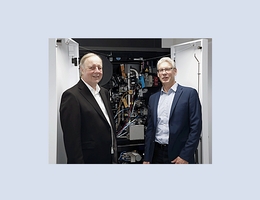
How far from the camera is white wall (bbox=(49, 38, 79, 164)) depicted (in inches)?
64.2

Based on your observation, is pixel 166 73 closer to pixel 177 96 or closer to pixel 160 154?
pixel 177 96

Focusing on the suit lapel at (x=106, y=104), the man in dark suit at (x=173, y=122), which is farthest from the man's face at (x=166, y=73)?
the suit lapel at (x=106, y=104)

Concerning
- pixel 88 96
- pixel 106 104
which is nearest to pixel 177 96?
pixel 106 104

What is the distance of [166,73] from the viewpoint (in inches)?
68.7

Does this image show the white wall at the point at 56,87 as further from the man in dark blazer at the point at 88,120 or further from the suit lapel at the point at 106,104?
the suit lapel at the point at 106,104

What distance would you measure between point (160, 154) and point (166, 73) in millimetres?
612

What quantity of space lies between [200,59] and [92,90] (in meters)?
0.83

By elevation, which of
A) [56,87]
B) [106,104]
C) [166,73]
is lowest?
[106,104]

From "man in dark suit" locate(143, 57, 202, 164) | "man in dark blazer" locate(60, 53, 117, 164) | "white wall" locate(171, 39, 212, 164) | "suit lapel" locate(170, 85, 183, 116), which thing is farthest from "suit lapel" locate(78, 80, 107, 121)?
"white wall" locate(171, 39, 212, 164)

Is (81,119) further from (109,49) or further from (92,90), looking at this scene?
(109,49)

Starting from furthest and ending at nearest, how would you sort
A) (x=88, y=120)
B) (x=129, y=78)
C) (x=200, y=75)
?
(x=129, y=78), (x=200, y=75), (x=88, y=120)

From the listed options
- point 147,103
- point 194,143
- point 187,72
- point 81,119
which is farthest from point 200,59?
point 81,119

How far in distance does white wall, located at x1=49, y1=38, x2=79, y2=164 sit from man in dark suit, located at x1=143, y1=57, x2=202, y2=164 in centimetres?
65

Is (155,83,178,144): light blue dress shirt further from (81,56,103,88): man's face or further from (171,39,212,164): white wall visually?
(81,56,103,88): man's face
